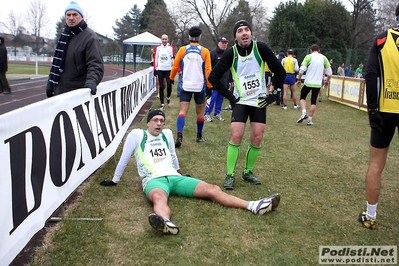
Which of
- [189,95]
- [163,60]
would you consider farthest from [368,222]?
[163,60]

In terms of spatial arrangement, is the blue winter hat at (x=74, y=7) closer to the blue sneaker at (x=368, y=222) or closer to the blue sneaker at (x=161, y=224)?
the blue sneaker at (x=161, y=224)

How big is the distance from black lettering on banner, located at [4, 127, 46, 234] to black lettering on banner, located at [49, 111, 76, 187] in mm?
186

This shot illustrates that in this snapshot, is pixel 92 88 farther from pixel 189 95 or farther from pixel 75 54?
pixel 189 95

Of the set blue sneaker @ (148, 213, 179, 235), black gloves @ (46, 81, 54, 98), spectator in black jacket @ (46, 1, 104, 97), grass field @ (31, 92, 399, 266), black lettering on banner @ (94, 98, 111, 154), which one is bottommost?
grass field @ (31, 92, 399, 266)

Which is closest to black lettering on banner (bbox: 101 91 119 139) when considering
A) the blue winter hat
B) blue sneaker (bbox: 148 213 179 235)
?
the blue winter hat

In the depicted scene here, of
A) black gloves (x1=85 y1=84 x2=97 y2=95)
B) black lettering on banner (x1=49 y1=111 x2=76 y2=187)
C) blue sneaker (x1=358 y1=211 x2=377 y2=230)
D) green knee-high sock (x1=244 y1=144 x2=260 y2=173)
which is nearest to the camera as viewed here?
black lettering on banner (x1=49 y1=111 x2=76 y2=187)

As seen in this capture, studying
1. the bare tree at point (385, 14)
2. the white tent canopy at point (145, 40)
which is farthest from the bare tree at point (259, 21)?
the white tent canopy at point (145, 40)

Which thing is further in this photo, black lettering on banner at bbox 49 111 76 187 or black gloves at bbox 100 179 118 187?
black gloves at bbox 100 179 118 187

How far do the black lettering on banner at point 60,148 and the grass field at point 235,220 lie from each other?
0.49 meters

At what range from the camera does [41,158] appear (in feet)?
9.28

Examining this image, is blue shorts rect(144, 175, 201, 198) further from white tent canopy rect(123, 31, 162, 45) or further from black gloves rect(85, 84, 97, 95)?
white tent canopy rect(123, 31, 162, 45)

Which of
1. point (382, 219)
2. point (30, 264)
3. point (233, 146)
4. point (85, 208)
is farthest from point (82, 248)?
point (382, 219)

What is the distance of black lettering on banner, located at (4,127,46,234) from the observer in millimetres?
2432

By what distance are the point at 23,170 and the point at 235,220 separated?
1.93 metres
